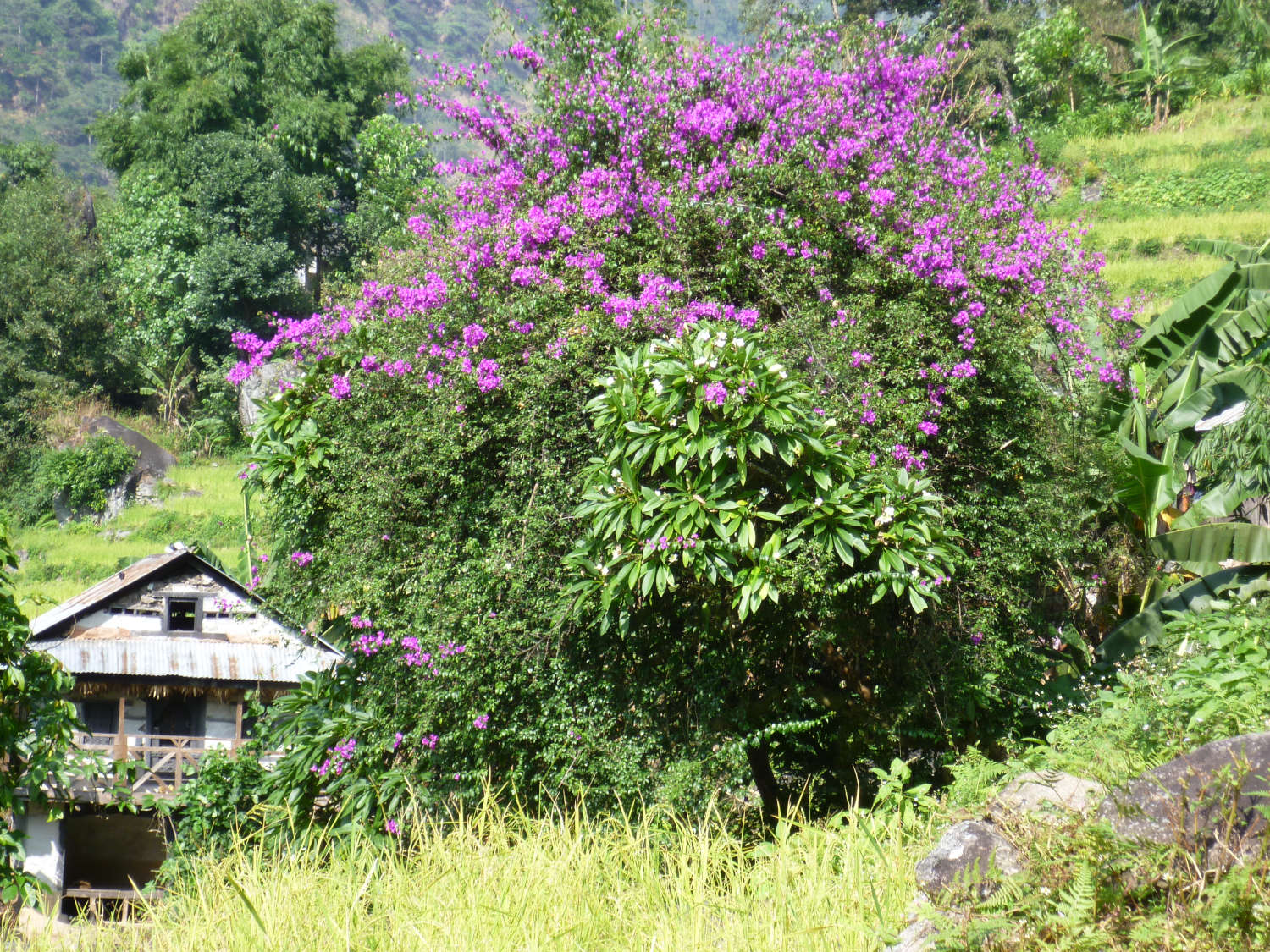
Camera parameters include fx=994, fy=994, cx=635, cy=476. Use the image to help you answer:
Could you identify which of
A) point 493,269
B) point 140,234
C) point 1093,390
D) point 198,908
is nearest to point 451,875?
point 198,908

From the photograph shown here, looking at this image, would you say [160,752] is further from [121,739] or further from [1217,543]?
[1217,543]

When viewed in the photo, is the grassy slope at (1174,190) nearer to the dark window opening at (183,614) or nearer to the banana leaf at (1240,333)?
the banana leaf at (1240,333)

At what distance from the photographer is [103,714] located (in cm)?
1792

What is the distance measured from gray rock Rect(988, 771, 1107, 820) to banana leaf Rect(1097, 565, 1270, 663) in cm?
406

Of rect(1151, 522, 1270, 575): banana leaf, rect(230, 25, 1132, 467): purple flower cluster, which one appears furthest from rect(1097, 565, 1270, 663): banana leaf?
rect(230, 25, 1132, 467): purple flower cluster

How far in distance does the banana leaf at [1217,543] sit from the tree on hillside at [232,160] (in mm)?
Answer: 29701

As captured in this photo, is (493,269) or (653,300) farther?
(493,269)

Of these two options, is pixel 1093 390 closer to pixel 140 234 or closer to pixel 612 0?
pixel 612 0

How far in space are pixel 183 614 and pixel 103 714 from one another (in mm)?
2921

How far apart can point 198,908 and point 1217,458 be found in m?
7.53

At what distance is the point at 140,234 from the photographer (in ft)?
107

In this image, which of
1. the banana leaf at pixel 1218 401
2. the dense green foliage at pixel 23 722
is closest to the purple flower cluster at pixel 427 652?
the dense green foliage at pixel 23 722

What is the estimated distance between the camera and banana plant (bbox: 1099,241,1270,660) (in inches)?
288

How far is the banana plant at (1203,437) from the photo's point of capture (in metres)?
7.32
